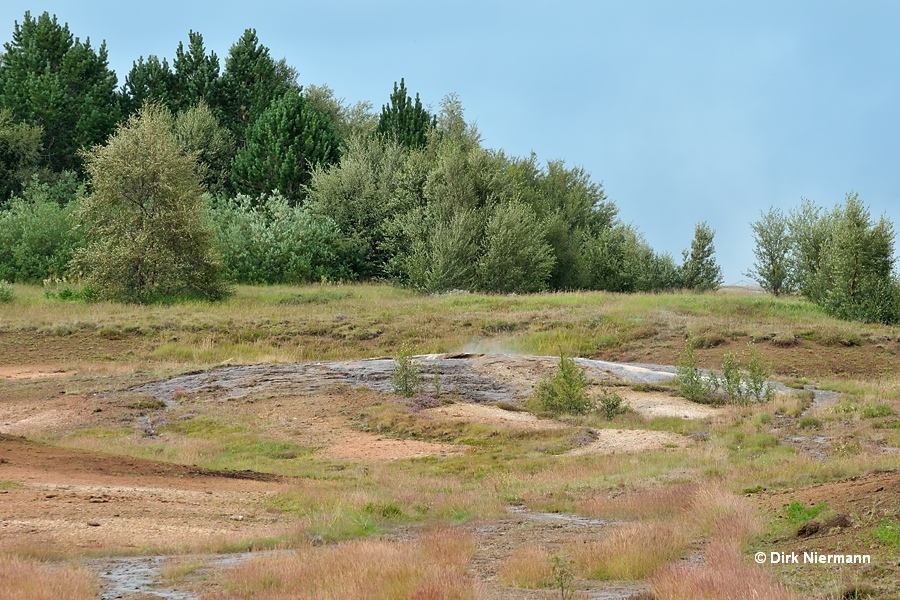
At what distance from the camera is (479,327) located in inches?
1671

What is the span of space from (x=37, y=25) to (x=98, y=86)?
8.05 meters

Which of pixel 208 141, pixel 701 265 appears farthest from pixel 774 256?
pixel 208 141

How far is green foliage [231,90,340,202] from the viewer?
70812 millimetres

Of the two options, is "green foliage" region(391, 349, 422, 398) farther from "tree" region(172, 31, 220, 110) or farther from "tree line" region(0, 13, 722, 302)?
"tree" region(172, 31, 220, 110)

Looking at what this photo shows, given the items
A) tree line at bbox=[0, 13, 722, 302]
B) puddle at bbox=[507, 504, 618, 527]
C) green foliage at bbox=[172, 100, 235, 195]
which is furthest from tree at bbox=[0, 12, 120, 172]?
puddle at bbox=[507, 504, 618, 527]

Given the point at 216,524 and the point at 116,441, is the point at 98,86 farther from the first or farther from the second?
the point at 216,524

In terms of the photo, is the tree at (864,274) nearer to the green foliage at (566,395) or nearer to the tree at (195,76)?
the green foliage at (566,395)

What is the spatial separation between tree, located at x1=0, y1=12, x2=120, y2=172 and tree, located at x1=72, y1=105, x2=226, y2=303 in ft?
83.6

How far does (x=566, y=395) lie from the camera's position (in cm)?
2628

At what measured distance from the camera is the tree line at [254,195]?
48.8 metres

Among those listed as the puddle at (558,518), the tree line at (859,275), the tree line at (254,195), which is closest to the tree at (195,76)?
the tree line at (254,195)

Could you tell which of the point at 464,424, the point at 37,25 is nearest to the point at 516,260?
the point at 464,424

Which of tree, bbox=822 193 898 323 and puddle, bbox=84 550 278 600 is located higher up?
tree, bbox=822 193 898 323

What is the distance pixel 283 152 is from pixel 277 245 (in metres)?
14.5
